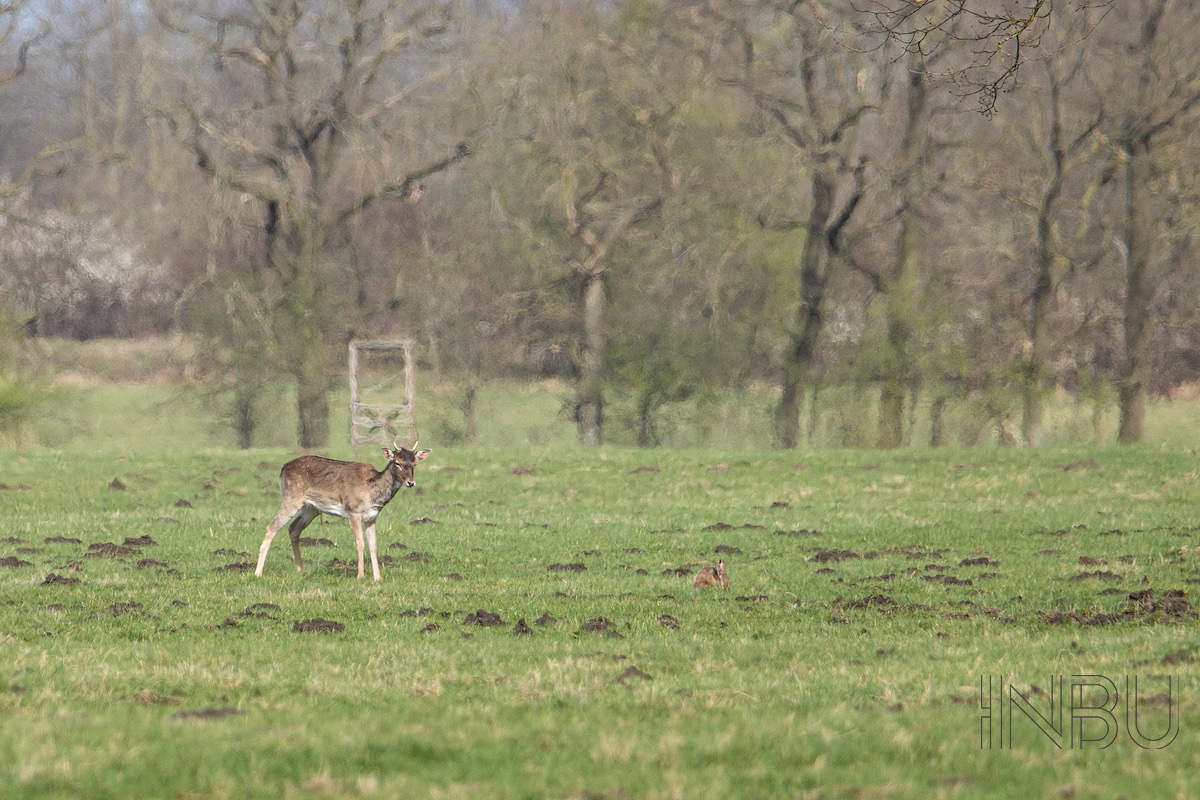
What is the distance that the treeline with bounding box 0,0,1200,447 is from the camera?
41250mm

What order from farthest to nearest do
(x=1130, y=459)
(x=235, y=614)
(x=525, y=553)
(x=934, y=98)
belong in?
(x=934, y=98)
(x=1130, y=459)
(x=525, y=553)
(x=235, y=614)

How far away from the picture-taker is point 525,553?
19.5 metres

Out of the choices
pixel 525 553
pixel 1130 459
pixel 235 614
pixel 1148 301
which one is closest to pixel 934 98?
pixel 1148 301

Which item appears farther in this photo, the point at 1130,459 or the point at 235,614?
the point at 1130,459

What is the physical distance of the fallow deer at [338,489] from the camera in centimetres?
1709

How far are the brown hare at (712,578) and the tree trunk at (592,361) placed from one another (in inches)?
1248

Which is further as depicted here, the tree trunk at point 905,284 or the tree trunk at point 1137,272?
the tree trunk at point 905,284

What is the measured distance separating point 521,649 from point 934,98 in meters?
35.5

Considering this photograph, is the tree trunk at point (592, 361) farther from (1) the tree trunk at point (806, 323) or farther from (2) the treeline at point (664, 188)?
(1) the tree trunk at point (806, 323)

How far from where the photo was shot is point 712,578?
52.1 feet

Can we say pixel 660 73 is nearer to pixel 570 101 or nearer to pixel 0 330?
pixel 570 101

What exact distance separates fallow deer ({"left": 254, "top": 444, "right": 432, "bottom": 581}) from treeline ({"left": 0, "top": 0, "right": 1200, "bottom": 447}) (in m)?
25.5

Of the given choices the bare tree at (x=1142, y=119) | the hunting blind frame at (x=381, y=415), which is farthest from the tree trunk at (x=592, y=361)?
the bare tree at (x=1142, y=119)

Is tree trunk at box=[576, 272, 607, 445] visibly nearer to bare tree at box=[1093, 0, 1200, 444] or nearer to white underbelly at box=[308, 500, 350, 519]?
bare tree at box=[1093, 0, 1200, 444]
